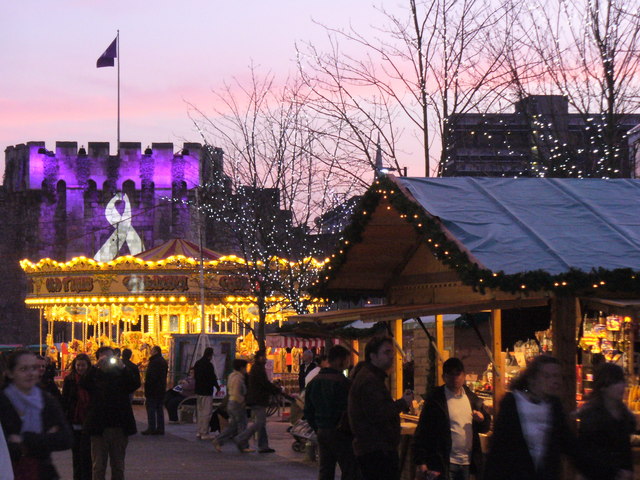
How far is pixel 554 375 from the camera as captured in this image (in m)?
6.41

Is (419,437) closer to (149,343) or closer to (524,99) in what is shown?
(524,99)

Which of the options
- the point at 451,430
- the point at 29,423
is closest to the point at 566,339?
the point at 451,430

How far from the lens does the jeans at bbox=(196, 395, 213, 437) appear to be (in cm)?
2084

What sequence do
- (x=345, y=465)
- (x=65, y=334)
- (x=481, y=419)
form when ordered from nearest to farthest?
(x=481, y=419) < (x=345, y=465) < (x=65, y=334)

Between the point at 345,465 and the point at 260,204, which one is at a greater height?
the point at 260,204

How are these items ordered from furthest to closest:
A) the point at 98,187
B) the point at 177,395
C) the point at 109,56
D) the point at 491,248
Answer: the point at 98,187 → the point at 109,56 → the point at 177,395 → the point at 491,248

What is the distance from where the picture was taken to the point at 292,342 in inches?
1040

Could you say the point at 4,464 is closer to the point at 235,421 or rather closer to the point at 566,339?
the point at 566,339

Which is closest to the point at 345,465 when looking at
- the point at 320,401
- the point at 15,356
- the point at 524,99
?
the point at 320,401

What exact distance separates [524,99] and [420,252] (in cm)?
1228

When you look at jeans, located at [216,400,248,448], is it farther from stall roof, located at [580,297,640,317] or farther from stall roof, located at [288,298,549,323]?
stall roof, located at [580,297,640,317]

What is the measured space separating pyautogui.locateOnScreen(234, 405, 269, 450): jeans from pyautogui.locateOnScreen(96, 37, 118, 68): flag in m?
42.7

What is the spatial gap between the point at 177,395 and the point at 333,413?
16.3 m

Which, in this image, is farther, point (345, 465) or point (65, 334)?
point (65, 334)
